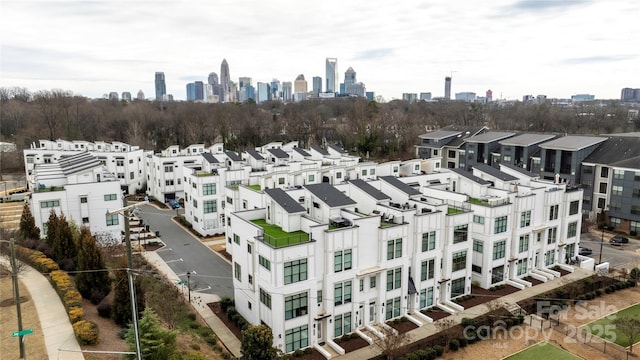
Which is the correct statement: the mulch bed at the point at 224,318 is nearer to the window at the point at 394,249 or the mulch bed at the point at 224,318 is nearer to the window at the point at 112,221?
the window at the point at 394,249

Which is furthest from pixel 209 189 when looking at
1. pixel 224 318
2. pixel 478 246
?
pixel 478 246

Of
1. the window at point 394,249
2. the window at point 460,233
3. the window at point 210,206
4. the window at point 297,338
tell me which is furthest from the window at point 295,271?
the window at point 210,206

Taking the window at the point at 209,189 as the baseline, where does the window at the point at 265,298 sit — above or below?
below

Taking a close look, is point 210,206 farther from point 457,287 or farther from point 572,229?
point 572,229

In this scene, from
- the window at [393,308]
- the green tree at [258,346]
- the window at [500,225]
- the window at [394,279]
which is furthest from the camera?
the window at [500,225]

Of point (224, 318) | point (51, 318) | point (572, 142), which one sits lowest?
point (224, 318)

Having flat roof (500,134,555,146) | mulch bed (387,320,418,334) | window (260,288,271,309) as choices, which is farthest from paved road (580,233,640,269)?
window (260,288,271,309)
